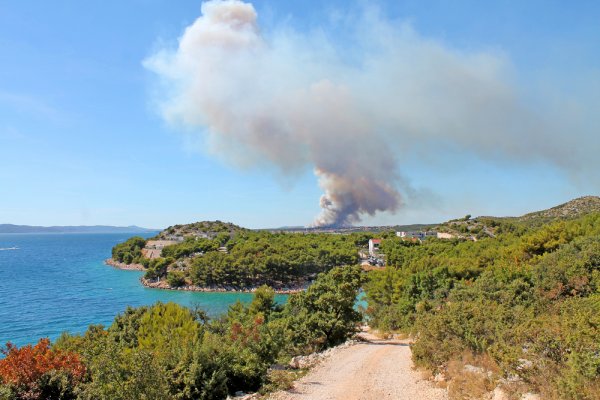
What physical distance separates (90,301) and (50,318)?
8.24 m

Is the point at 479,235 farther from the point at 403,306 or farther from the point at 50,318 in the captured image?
the point at 50,318

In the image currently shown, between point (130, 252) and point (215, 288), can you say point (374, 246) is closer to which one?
point (215, 288)

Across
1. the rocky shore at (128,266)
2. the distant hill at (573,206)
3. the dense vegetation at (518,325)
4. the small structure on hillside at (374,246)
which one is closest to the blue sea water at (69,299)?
the rocky shore at (128,266)

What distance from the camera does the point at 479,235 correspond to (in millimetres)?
76625

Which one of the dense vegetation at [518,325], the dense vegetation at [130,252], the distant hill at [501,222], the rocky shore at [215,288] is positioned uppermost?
the distant hill at [501,222]

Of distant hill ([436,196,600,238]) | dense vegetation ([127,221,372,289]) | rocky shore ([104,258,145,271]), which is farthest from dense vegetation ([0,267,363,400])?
distant hill ([436,196,600,238])

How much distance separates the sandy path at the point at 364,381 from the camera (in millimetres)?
9367

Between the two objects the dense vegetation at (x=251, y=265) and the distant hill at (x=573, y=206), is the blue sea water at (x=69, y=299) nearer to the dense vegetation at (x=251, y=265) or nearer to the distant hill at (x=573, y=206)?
the dense vegetation at (x=251, y=265)

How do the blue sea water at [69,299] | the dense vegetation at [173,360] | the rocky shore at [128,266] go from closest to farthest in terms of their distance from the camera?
1. the dense vegetation at [173,360]
2. the blue sea water at [69,299]
3. the rocky shore at [128,266]

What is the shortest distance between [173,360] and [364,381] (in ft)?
16.8

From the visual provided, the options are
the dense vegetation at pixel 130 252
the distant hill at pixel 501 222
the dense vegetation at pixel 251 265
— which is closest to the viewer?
the dense vegetation at pixel 251 265

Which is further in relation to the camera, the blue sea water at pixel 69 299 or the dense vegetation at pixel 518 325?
the blue sea water at pixel 69 299

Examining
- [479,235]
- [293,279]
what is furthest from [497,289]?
[479,235]

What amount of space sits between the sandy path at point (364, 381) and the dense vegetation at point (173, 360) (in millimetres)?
1186
